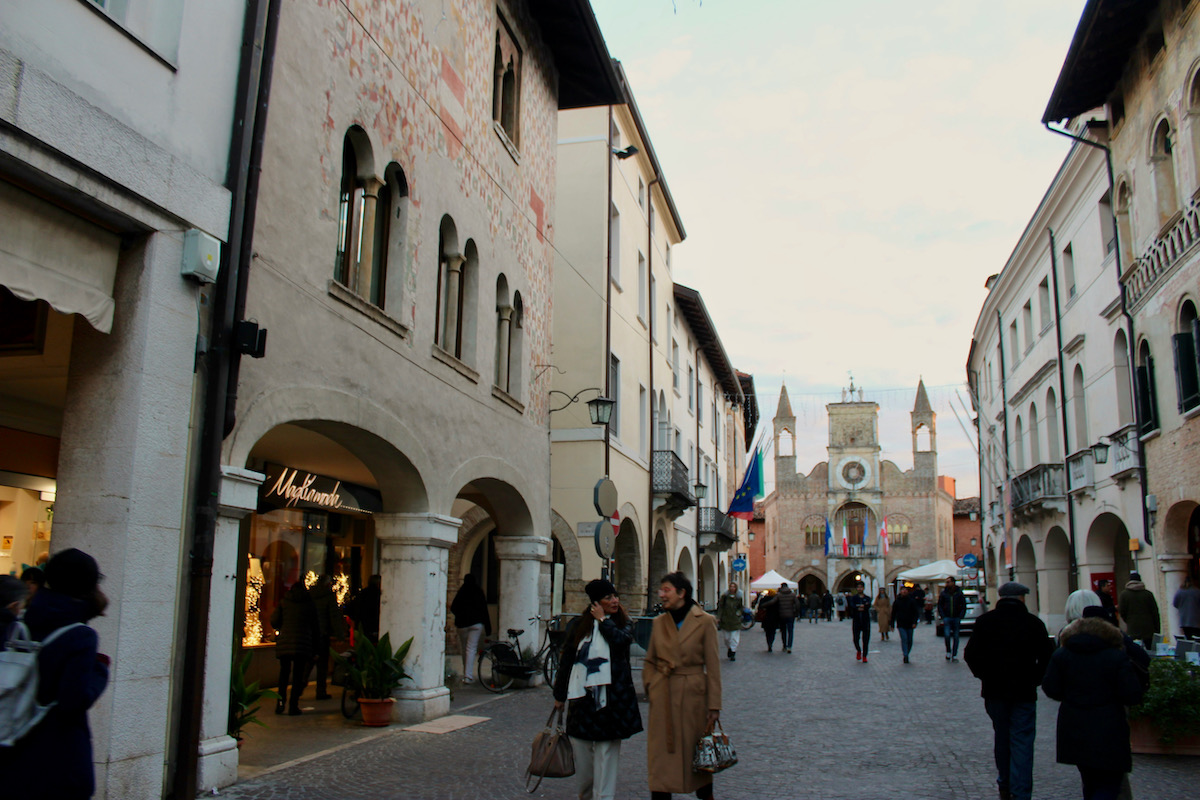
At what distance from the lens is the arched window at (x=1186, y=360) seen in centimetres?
1623

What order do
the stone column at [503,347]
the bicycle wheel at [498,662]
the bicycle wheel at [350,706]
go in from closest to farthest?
the bicycle wheel at [350,706], the bicycle wheel at [498,662], the stone column at [503,347]

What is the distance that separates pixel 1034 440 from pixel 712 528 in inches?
427

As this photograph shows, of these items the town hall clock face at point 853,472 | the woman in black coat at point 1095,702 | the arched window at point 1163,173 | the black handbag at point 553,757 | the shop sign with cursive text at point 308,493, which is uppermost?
the town hall clock face at point 853,472

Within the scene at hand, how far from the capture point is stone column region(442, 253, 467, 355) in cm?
1252

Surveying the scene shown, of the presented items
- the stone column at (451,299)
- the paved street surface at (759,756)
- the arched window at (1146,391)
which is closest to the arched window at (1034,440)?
the arched window at (1146,391)

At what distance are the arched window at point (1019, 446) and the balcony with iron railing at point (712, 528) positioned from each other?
9962 millimetres

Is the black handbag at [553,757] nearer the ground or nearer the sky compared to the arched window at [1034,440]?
nearer the ground

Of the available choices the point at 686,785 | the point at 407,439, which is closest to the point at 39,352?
the point at 407,439

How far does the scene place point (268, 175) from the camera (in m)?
8.27

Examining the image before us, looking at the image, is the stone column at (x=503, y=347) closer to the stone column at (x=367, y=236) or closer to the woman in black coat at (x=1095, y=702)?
the stone column at (x=367, y=236)

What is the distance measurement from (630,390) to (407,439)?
13.2 m

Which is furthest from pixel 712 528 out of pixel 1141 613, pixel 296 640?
pixel 296 640

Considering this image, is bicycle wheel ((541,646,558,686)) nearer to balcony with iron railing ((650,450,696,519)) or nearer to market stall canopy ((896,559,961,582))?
balcony with iron railing ((650,450,696,519))

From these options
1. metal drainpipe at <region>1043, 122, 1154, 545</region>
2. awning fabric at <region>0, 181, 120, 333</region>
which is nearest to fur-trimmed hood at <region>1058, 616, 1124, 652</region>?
awning fabric at <region>0, 181, 120, 333</region>
